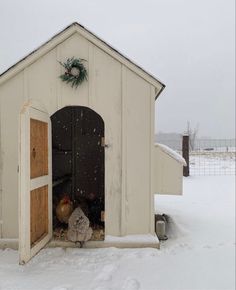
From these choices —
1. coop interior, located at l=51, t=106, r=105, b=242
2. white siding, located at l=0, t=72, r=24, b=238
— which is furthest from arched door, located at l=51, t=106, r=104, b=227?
white siding, located at l=0, t=72, r=24, b=238

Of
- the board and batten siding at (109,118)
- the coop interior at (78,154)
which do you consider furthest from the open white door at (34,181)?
the coop interior at (78,154)

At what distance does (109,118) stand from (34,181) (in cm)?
154

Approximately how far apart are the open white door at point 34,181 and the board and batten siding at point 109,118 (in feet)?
1.66

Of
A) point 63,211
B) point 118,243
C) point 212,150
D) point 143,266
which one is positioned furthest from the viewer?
point 212,150

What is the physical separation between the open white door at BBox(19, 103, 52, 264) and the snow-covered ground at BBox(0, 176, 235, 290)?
0.96ft

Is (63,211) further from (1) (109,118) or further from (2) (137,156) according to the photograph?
(1) (109,118)

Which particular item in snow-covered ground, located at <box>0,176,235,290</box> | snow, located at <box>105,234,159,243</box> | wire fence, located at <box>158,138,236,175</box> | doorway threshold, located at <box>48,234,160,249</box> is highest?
wire fence, located at <box>158,138,236,175</box>

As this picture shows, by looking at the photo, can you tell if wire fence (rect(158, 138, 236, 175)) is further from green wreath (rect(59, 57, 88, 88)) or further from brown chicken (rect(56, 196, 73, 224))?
green wreath (rect(59, 57, 88, 88))

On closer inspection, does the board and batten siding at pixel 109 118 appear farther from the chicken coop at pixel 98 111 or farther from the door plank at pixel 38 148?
the door plank at pixel 38 148

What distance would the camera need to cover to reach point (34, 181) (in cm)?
441

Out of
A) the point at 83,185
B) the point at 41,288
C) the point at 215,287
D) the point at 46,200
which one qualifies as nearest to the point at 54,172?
the point at 83,185

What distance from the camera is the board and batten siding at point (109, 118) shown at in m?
5.07

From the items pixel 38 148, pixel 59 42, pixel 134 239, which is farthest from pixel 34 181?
pixel 59 42

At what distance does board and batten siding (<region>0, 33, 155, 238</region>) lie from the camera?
16.6ft
